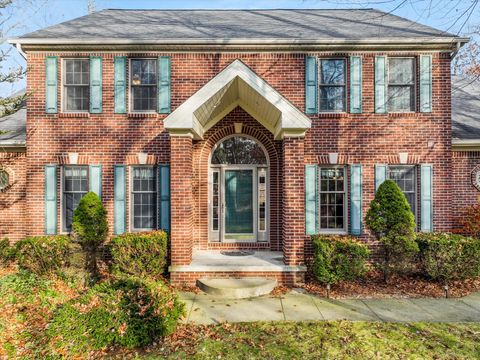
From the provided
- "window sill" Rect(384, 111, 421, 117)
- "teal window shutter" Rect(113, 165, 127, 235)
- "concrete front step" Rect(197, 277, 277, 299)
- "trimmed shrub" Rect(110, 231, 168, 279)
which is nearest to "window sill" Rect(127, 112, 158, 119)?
"teal window shutter" Rect(113, 165, 127, 235)

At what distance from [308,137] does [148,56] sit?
501cm

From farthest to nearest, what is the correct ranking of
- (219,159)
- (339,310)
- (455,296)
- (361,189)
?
(219,159)
(361,189)
(455,296)
(339,310)

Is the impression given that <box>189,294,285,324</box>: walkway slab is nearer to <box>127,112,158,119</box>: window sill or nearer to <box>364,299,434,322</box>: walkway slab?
<box>364,299,434,322</box>: walkway slab

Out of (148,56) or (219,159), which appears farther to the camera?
(219,159)

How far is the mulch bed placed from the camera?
6500 millimetres

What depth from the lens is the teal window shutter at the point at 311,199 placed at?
8.18m

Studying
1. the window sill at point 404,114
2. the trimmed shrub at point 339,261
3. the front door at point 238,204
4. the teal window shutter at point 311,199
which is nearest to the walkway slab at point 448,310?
the trimmed shrub at point 339,261

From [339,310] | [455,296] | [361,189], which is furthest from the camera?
[361,189]

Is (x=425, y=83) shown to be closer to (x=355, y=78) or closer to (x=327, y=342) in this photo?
(x=355, y=78)

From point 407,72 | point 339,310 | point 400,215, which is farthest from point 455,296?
point 407,72

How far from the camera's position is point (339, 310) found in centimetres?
572

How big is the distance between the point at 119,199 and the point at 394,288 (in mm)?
7263

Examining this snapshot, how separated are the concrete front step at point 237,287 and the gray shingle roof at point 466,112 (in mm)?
6869

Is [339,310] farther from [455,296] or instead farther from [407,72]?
[407,72]
